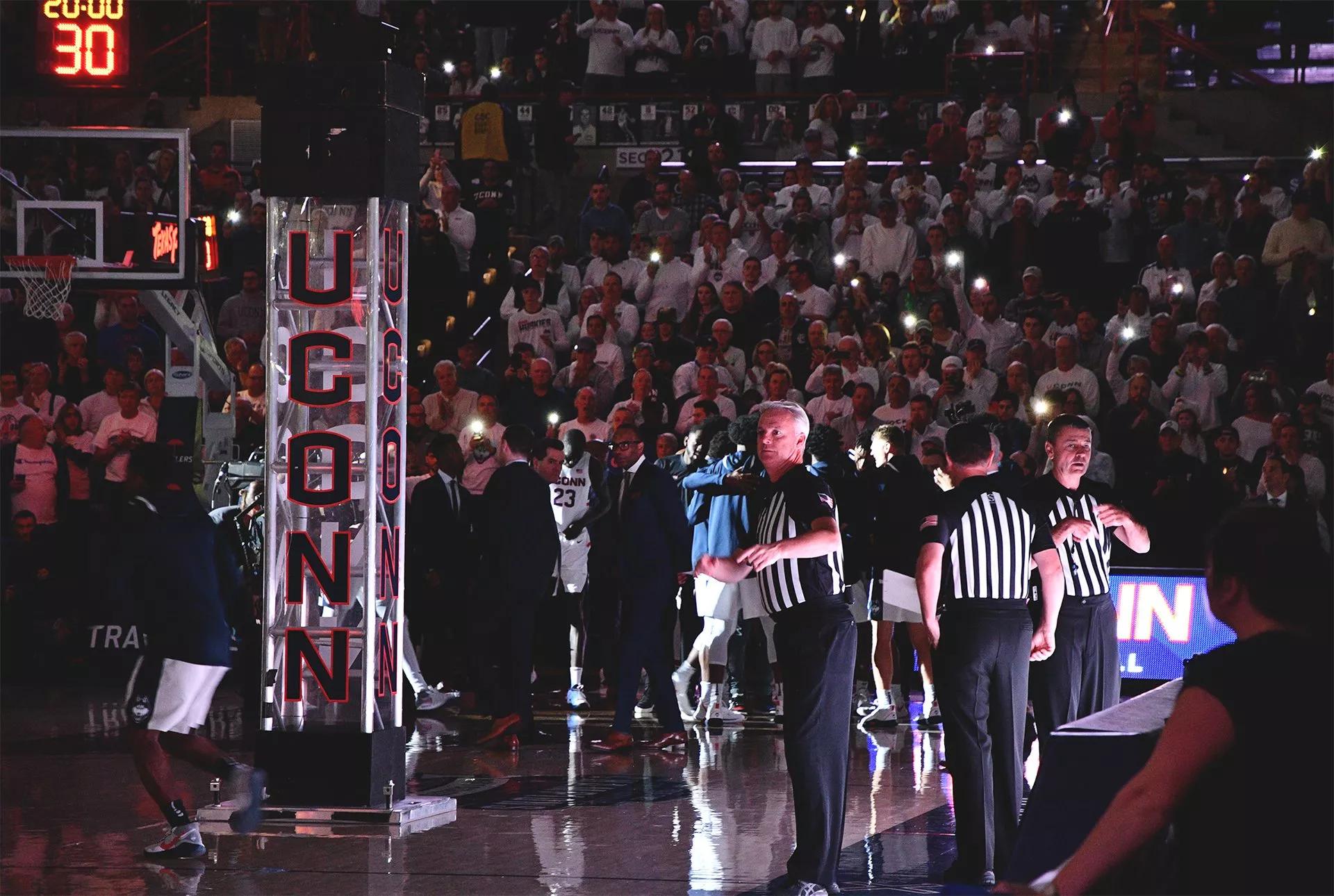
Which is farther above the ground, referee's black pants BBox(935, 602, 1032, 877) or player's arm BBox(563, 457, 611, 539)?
player's arm BBox(563, 457, 611, 539)

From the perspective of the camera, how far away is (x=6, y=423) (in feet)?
51.2

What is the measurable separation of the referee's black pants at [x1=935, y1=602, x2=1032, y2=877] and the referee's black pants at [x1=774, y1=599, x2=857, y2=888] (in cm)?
50

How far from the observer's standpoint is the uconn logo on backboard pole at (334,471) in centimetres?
840

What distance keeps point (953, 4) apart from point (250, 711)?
13.3 m

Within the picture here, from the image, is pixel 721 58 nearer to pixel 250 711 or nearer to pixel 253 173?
pixel 253 173

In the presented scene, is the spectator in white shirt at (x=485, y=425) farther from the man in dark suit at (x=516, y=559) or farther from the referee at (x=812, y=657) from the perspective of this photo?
the referee at (x=812, y=657)

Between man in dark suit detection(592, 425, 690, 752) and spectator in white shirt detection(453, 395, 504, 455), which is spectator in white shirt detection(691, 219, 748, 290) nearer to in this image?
spectator in white shirt detection(453, 395, 504, 455)

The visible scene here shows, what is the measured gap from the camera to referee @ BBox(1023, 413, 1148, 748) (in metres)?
7.94

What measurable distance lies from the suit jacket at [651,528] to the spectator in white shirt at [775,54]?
10.8 meters

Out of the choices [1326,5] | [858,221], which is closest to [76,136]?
[858,221]

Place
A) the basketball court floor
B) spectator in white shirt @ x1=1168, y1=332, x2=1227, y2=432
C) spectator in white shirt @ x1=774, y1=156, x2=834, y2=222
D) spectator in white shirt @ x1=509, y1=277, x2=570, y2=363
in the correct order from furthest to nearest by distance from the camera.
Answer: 1. spectator in white shirt @ x1=774, y1=156, x2=834, y2=222
2. spectator in white shirt @ x1=509, y1=277, x2=570, y2=363
3. spectator in white shirt @ x1=1168, y1=332, x2=1227, y2=432
4. the basketball court floor

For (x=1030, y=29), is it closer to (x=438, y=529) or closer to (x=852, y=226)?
(x=852, y=226)

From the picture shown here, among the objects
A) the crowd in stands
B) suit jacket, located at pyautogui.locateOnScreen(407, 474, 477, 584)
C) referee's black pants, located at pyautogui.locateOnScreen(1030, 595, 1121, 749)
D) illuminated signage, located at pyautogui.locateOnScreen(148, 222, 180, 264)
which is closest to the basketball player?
the crowd in stands

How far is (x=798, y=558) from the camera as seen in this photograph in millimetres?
7027
